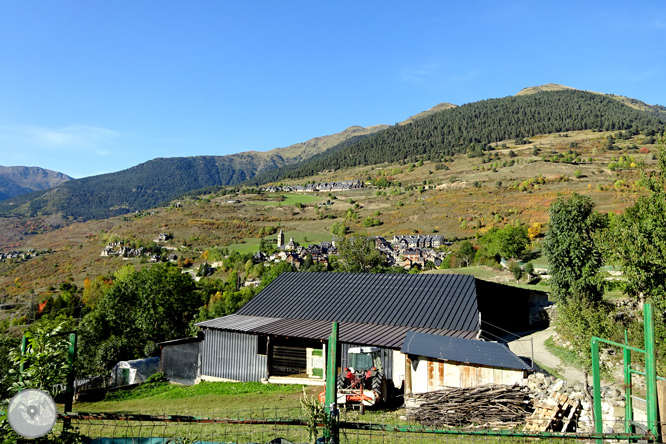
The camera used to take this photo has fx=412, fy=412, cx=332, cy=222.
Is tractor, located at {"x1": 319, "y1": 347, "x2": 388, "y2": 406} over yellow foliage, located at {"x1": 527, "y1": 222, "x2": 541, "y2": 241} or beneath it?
beneath

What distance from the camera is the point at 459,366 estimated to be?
13.1 m

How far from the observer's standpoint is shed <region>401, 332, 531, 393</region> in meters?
12.5

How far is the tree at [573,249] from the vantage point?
86.6 ft

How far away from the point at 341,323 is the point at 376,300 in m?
2.62

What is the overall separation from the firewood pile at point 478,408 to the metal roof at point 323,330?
5.83 meters

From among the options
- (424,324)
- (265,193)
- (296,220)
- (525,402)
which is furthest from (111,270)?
(525,402)

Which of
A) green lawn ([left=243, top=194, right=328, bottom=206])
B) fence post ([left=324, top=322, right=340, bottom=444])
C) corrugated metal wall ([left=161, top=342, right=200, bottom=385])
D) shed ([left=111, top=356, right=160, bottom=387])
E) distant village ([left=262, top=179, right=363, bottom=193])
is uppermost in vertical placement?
distant village ([left=262, top=179, right=363, bottom=193])

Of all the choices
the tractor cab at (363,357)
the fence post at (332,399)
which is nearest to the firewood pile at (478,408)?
the tractor cab at (363,357)

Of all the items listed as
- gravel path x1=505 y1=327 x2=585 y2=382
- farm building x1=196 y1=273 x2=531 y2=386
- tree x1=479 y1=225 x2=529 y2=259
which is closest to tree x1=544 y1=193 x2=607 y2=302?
gravel path x1=505 y1=327 x2=585 y2=382

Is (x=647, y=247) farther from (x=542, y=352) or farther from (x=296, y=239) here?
(x=296, y=239)

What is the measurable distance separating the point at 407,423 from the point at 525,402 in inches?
124

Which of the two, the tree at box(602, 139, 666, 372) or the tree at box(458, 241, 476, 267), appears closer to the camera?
the tree at box(602, 139, 666, 372)

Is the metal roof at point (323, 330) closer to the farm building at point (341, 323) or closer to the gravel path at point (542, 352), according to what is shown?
the farm building at point (341, 323)

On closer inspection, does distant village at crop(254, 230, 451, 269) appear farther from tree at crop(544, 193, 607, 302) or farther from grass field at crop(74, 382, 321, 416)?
grass field at crop(74, 382, 321, 416)
